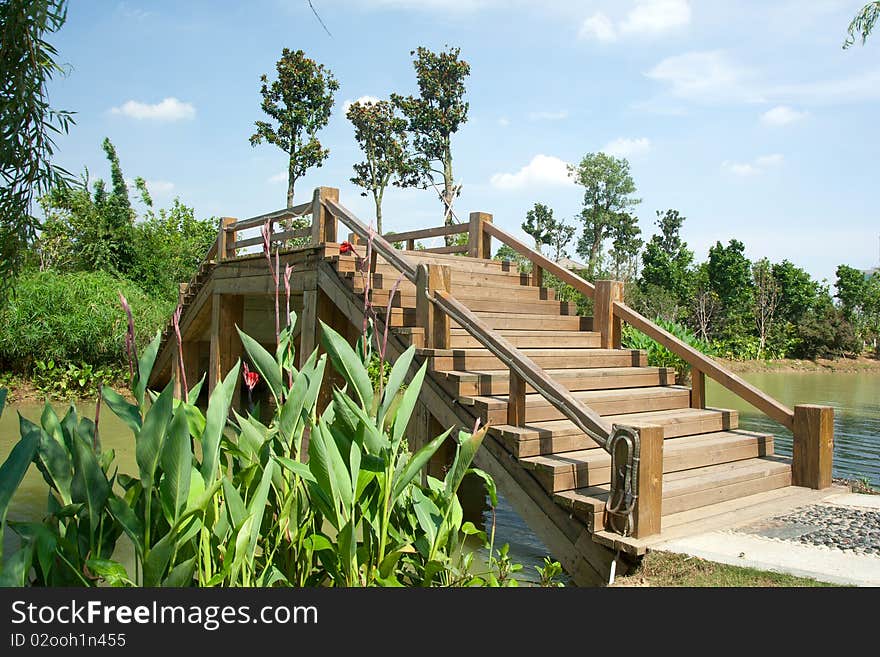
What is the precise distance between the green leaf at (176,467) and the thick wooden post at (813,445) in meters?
4.29

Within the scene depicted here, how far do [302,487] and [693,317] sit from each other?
88.5 ft

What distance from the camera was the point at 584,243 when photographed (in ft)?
141

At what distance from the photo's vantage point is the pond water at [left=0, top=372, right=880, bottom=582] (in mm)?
5785

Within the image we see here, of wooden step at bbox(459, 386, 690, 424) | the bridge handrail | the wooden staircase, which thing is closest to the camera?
the bridge handrail

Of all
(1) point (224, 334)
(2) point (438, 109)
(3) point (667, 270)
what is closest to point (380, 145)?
(2) point (438, 109)

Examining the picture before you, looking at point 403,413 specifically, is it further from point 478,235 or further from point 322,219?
point 478,235

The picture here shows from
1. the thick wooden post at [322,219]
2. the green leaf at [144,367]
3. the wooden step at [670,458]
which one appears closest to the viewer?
the green leaf at [144,367]

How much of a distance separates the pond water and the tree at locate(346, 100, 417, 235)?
55.9 feet

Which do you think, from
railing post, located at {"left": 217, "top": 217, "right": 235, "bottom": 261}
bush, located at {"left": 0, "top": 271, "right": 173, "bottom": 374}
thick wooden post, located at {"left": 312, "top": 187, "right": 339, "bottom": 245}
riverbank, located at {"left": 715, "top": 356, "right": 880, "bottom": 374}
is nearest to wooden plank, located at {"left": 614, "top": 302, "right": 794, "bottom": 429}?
thick wooden post, located at {"left": 312, "top": 187, "right": 339, "bottom": 245}

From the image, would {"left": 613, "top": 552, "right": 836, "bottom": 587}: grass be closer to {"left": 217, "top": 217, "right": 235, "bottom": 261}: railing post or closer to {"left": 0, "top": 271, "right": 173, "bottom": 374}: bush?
{"left": 217, "top": 217, "right": 235, "bottom": 261}: railing post

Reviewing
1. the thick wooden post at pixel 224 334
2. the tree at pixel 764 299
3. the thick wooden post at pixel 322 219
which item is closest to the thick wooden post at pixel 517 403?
the thick wooden post at pixel 322 219

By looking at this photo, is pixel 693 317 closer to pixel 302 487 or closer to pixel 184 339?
pixel 184 339

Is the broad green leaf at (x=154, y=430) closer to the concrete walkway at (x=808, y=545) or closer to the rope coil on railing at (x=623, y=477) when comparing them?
the rope coil on railing at (x=623, y=477)

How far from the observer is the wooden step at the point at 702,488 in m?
4.09
